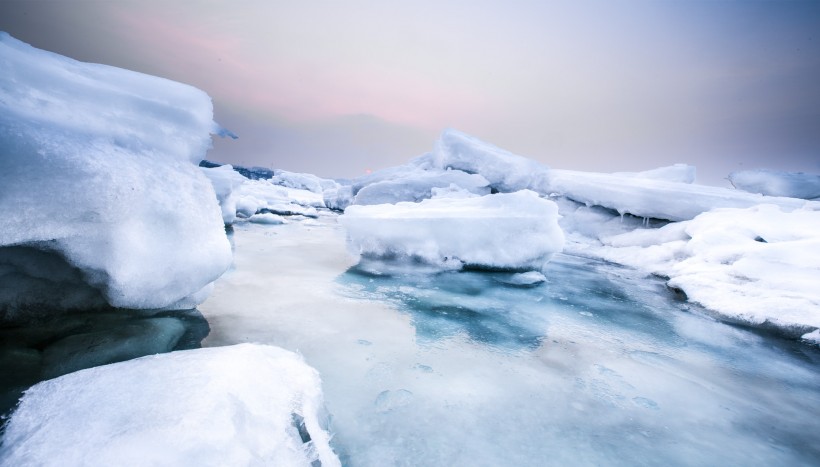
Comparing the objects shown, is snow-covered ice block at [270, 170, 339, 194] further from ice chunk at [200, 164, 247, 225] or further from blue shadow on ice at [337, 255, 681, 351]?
blue shadow on ice at [337, 255, 681, 351]

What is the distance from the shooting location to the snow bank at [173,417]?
1.05m

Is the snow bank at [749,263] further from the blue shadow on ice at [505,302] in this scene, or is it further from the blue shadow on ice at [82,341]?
the blue shadow on ice at [82,341]

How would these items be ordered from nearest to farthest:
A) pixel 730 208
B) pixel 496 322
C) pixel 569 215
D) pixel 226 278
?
pixel 496 322, pixel 226 278, pixel 730 208, pixel 569 215

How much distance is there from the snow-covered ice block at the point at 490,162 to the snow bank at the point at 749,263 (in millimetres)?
4920

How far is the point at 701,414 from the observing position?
2229 millimetres

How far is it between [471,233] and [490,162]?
7.78 metres

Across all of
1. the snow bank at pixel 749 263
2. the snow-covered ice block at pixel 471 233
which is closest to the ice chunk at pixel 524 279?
the snow-covered ice block at pixel 471 233

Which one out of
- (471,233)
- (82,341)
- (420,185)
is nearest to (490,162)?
(420,185)

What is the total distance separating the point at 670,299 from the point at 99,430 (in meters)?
6.49

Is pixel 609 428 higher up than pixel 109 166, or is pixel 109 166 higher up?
pixel 109 166

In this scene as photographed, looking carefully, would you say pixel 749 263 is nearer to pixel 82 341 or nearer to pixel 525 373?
pixel 525 373

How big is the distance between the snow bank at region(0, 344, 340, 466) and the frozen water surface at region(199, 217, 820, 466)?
1.30 feet

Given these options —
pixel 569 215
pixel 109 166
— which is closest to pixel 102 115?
pixel 109 166

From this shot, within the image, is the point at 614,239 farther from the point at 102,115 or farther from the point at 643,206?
the point at 102,115
